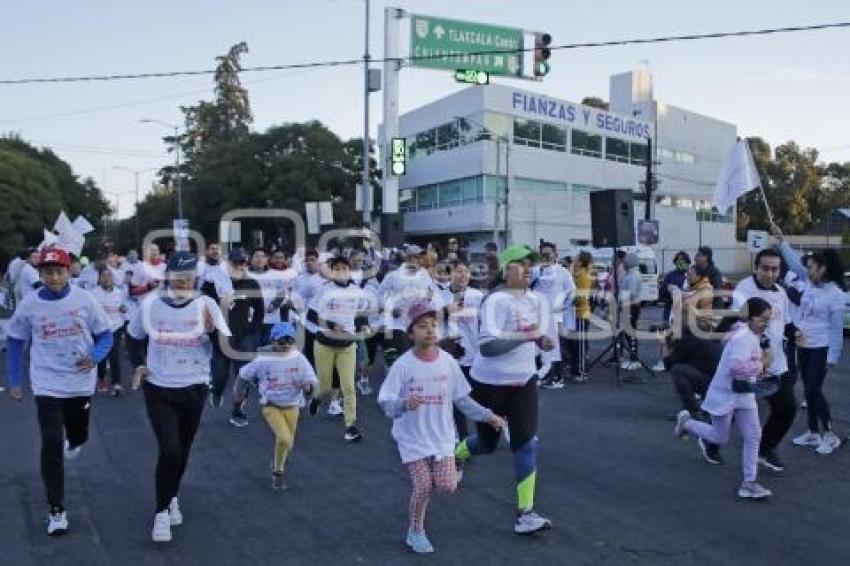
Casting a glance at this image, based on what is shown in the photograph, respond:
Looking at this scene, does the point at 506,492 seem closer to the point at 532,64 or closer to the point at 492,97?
the point at 532,64

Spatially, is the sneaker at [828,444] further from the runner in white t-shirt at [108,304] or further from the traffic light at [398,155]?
the traffic light at [398,155]

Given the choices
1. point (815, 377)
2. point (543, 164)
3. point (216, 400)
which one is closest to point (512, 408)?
point (815, 377)

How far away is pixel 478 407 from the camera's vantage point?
536 centimetres

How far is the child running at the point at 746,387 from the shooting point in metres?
6.39

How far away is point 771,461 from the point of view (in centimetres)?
731

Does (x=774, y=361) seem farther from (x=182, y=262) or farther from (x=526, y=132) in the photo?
(x=526, y=132)

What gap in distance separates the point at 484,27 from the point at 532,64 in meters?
1.59

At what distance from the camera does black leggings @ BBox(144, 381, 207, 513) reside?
5.43 metres

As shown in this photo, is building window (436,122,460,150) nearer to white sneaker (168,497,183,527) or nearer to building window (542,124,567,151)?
building window (542,124,567,151)

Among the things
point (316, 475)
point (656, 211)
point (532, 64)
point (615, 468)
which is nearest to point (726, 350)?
point (615, 468)

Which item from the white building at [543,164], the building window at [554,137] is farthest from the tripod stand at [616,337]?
the building window at [554,137]

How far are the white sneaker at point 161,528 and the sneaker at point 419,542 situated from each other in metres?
1.52

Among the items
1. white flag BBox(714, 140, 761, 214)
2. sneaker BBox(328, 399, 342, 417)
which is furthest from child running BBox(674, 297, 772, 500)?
sneaker BBox(328, 399, 342, 417)

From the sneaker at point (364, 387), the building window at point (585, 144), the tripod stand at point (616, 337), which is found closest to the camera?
the sneaker at point (364, 387)
